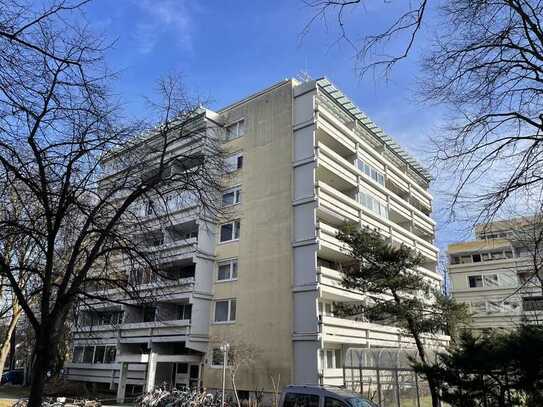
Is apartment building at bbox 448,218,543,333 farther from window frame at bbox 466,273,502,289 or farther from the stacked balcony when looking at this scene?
the stacked balcony

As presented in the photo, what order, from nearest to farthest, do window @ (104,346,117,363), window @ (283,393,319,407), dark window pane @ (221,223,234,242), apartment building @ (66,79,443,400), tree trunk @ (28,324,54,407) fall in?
tree trunk @ (28,324,54,407) < window @ (283,393,319,407) < apartment building @ (66,79,443,400) < dark window pane @ (221,223,234,242) < window @ (104,346,117,363)

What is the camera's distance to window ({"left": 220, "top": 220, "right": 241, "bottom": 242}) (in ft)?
Result: 99.0

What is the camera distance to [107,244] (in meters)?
13.3

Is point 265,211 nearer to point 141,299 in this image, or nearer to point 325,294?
point 325,294

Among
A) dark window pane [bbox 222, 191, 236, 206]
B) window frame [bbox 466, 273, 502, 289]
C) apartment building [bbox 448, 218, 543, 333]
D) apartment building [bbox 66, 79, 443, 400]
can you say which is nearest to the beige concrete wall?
apartment building [bbox 66, 79, 443, 400]

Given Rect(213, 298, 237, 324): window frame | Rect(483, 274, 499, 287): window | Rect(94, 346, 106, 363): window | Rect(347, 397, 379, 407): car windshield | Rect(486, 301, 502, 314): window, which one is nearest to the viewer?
Rect(347, 397, 379, 407): car windshield

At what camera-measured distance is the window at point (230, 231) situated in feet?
99.0

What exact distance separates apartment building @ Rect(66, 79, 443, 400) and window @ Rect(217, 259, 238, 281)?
4.2 inches

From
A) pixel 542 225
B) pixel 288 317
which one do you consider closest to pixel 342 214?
pixel 288 317

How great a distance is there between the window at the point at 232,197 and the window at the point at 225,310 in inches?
259

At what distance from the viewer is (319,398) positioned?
12.2 meters

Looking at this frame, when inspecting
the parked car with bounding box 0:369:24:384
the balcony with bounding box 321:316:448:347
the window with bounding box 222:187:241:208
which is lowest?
the parked car with bounding box 0:369:24:384

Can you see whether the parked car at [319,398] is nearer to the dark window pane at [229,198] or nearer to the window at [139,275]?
the window at [139,275]

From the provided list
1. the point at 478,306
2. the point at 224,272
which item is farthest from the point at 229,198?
the point at 478,306
